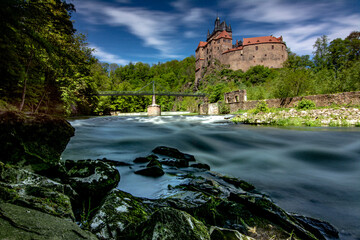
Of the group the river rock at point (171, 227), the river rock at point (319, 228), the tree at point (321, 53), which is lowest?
the river rock at point (319, 228)

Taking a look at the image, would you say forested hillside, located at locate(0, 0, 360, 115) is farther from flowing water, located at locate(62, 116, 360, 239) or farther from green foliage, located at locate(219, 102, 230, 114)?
green foliage, located at locate(219, 102, 230, 114)

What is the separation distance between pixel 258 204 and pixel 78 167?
2524 mm

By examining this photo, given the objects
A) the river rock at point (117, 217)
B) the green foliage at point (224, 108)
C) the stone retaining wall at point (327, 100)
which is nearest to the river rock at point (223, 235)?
the river rock at point (117, 217)

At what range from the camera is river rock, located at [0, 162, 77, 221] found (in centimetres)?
140

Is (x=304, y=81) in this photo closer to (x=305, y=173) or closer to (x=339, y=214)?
(x=305, y=173)

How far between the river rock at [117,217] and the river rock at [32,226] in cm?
40

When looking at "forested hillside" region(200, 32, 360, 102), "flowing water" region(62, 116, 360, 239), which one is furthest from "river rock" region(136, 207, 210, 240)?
"forested hillside" region(200, 32, 360, 102)

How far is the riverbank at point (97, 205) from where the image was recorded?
130 cm

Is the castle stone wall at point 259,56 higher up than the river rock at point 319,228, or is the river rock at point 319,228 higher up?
the castle stone wall at point 259,56

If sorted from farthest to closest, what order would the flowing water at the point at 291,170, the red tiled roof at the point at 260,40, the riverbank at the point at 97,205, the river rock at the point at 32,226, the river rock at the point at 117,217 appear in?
1. the red tiled roof at the point at 260,40
2. the flowing water at the point at 291,170
3. the river rock at the point at 117,217
4. the riverbank at the point at 97,205
5. the river rock at the point at 32,226

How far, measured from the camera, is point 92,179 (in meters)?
2.54

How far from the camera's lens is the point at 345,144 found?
7418mm

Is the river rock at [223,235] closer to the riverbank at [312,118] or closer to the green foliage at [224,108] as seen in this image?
the riverbank at [312,118]

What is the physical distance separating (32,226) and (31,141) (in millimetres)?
2075
